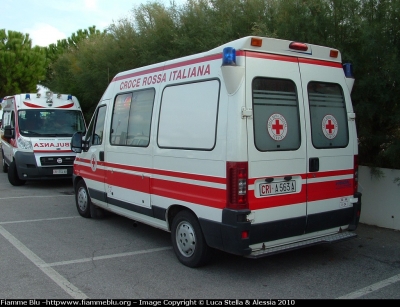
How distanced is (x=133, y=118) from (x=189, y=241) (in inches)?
81.9

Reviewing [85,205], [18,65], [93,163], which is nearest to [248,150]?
[93,163]

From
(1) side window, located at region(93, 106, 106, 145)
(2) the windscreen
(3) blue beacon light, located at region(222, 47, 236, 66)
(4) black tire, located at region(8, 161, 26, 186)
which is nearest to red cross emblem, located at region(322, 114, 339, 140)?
(3) blue beacon light, located at region(222, 47, 236, 66)

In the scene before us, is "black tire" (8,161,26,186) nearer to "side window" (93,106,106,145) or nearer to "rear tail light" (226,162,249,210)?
"side window" (93,106,106,145)

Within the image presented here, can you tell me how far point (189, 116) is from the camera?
513 cm

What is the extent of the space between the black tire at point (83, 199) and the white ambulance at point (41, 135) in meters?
3.41

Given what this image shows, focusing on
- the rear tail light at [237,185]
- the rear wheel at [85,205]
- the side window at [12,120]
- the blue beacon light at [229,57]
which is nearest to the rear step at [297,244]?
the rear tail light at [237,185]

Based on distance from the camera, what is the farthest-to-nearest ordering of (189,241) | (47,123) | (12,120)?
(12,120), (47,123), (189,241)

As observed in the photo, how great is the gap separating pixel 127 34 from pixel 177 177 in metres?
7.72

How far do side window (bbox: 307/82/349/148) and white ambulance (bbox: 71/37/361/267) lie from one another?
1 centimetres

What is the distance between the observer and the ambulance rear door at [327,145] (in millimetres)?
5059

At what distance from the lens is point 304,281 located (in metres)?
4.80

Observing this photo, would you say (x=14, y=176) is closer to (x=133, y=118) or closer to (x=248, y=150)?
(x=133, y=118)

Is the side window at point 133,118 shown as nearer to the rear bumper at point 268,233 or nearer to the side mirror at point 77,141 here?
the side mirror at point 77,141

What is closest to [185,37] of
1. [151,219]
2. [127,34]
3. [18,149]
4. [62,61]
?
[127,34]
